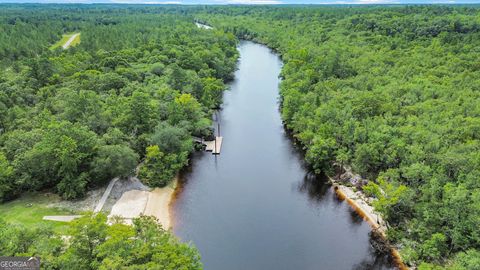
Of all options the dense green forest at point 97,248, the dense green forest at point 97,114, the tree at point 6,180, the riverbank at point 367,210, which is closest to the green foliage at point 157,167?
the dense green forest at point 97,114

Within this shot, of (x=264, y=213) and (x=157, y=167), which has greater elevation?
(x=157, y=167)

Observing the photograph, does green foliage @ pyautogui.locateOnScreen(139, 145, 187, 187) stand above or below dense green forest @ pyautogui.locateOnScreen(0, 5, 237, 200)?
below

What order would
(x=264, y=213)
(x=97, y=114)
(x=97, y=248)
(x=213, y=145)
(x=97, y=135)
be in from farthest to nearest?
(x=213, y=145) → (x=97, y=114) → (x=97, y=135) → (x=264, y=213) → (x=97, y=248)

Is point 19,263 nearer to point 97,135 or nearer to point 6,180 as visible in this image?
point 6,180

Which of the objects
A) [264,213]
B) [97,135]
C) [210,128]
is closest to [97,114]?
[97,135]

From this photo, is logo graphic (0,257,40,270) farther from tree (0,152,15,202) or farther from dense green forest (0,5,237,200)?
tree (0,152,15,202)

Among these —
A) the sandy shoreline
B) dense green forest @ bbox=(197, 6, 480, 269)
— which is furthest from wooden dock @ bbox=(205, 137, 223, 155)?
dense green forest @ bbox=(197, 6, 480, 269)
